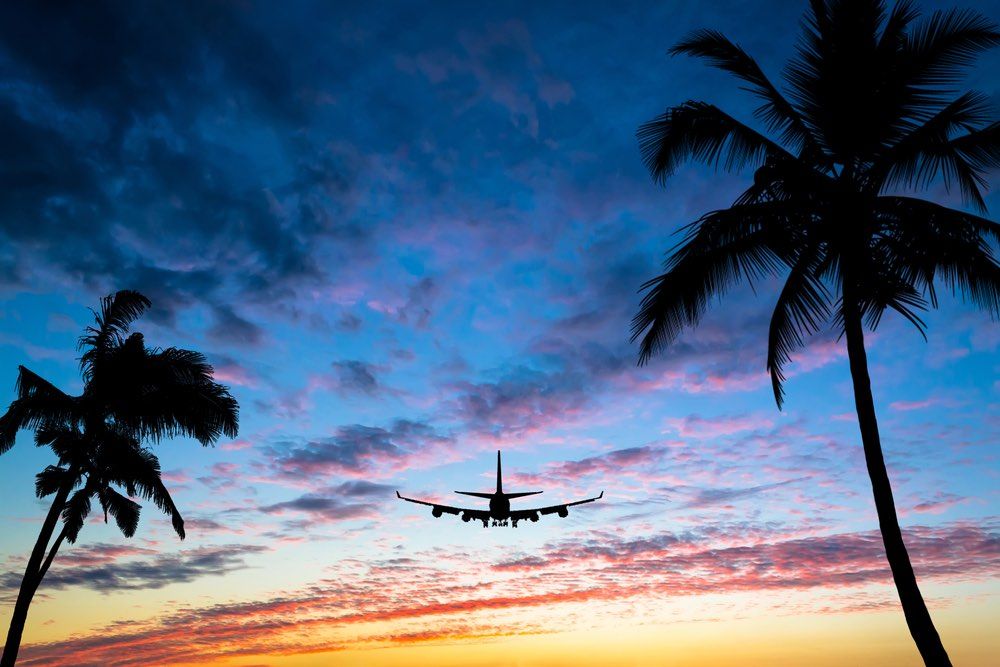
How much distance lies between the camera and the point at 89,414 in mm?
21562

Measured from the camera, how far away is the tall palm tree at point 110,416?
2059 centimetres

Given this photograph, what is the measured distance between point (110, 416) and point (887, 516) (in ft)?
73.7

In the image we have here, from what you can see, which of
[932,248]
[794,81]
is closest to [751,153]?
[794,81]

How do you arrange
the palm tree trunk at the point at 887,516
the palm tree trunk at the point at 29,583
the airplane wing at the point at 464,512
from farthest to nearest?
the airplane wing at the point at 464,512 < the palm tree trunk at the point at 29,583 < the palm tree trunk at the point at 887,516

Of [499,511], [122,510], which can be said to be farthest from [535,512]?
[122,510]

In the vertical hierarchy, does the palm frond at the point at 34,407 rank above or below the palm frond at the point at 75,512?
above

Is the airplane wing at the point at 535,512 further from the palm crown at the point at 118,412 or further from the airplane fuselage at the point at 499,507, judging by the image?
the palm crown at the point at 118,412

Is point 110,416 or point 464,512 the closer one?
point 110,416

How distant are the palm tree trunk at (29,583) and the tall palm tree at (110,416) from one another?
3 centimetres

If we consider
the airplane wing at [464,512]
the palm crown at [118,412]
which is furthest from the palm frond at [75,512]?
the airplane wing at [464,512]

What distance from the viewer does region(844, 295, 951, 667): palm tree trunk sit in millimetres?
10430

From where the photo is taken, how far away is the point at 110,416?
22.4 metres

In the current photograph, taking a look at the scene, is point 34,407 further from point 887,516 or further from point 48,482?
point 887,516

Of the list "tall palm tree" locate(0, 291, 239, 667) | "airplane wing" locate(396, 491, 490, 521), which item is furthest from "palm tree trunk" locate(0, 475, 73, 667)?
"airplane wing" locate(396, 491, 490, 521)
